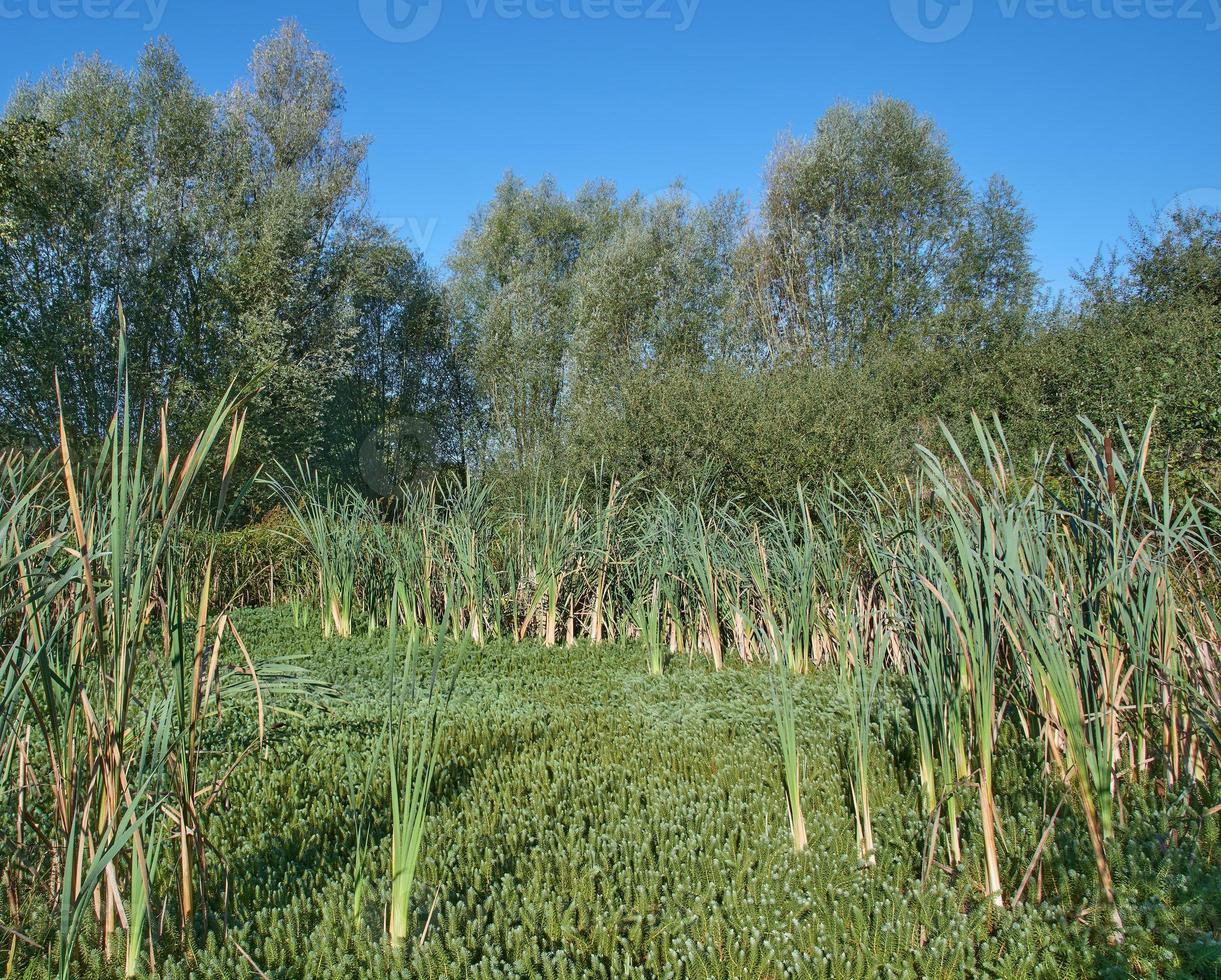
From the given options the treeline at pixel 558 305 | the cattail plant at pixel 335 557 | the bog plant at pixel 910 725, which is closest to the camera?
the bog plant at pixel 910 725

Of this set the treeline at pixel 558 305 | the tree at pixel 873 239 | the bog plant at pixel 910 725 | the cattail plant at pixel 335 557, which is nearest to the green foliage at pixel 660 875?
the bog plant at pixel 910 725

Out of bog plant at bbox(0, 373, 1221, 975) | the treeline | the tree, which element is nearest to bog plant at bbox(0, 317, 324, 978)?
bog plant at bbox(0, 373, 1221, 975)

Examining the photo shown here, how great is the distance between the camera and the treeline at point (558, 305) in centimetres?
1019

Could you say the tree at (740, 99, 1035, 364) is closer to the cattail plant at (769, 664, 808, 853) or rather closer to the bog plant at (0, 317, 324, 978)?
the cattail plant at (769, 664, 808, 853)

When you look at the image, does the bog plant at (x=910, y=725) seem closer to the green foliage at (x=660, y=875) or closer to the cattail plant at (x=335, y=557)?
the green foliage at (x=660, y=875)

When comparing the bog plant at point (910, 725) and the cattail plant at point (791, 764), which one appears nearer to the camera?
the bog plant at point (910, 725)

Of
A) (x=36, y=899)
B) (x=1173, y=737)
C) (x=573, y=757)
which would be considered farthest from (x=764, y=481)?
(x=36, y=899)

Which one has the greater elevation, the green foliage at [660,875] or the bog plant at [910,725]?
the bog plant at [910,725]

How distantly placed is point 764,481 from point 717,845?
20.8 ft

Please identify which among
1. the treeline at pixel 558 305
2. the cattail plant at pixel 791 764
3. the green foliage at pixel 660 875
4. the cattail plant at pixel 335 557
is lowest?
the green foliage at pixel 660 875

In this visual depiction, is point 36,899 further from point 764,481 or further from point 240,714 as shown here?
point 764,481

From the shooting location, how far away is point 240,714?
13.0ft

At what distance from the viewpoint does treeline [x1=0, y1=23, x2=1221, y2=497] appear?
401 inches

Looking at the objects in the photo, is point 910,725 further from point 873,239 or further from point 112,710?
→ point 873,239
